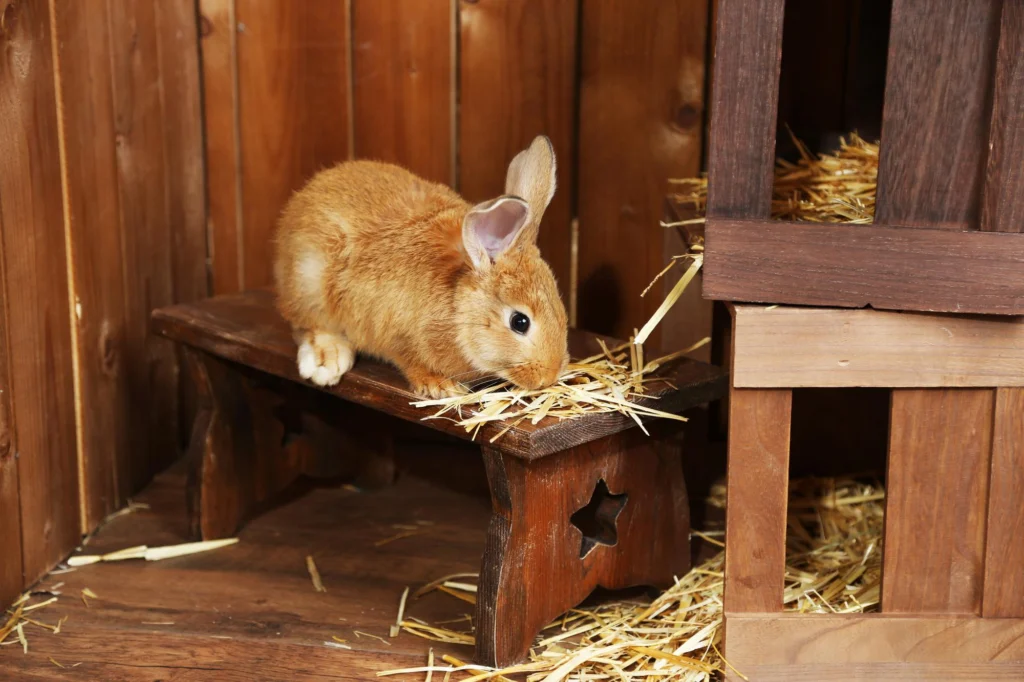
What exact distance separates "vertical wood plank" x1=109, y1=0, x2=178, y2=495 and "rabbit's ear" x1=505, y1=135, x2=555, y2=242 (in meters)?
1.20

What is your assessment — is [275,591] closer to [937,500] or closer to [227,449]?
[227,449]

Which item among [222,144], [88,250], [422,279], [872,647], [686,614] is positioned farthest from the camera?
[222,144]

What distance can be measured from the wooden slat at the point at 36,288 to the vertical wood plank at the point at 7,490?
2 cm

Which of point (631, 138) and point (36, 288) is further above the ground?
point (631, 138)

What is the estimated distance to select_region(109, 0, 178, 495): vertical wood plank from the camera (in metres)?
3.00

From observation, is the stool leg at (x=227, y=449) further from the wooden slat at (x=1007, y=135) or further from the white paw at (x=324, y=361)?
the wooden slat at (x=1007, y=135)

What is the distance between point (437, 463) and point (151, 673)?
1251 millimetres

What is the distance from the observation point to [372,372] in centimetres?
250

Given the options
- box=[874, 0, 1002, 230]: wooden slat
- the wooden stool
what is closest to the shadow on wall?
the wooden stool

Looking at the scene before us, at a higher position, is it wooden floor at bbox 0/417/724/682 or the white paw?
the white paw

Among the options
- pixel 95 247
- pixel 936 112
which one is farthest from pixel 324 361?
pixel 936 112

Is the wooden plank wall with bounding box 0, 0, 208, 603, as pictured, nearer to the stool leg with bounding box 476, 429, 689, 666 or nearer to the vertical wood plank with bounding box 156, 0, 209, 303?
the vertical wood plank with bounding box 156, 0, 209, 303

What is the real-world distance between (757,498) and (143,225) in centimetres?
186

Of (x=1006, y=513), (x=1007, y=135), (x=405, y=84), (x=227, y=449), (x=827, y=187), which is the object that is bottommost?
(x=227, y=449)
